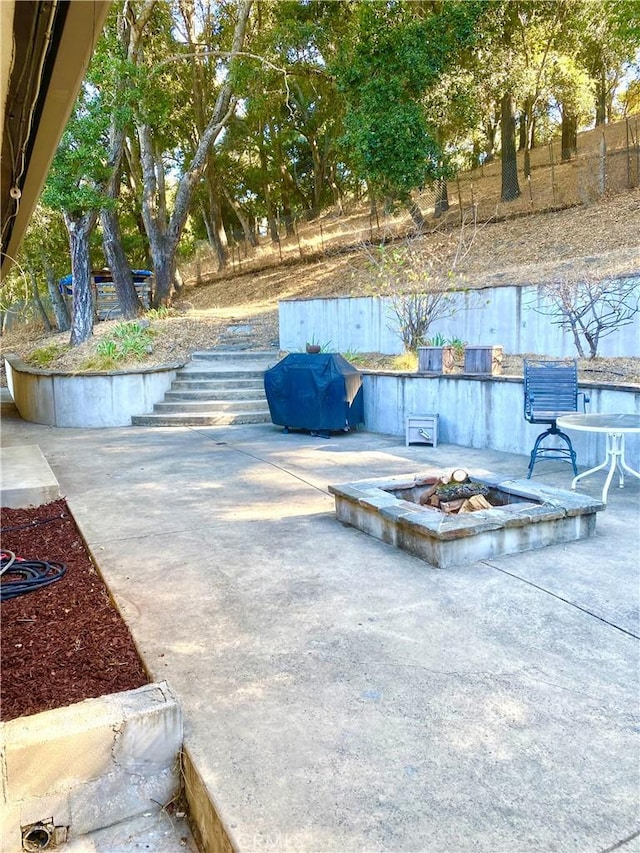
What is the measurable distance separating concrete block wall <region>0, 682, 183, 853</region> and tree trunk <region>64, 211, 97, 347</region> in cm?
1003

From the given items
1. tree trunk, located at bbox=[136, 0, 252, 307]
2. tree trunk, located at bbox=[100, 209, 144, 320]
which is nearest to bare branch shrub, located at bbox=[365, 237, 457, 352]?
tree trunk, located at bbox=[136, 0, 252, 307]

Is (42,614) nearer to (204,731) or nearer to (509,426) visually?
(204,731)

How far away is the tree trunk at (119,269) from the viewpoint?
13688 mm

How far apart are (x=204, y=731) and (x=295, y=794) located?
41 cm

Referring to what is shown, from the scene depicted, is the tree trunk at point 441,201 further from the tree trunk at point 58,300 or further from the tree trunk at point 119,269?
the tree trunk at point 58,300

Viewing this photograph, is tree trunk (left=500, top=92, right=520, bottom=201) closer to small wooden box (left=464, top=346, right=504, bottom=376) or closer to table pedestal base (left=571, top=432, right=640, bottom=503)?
small wooden box (left=464, top=346, right=504, bottom=376)

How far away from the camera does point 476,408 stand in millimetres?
6801

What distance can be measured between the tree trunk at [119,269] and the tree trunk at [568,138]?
38.4 feet

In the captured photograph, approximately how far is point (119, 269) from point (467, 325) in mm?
8339

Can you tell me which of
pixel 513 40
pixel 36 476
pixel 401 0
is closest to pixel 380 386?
pixel 36 476

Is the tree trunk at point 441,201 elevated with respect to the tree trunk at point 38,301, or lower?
elevated

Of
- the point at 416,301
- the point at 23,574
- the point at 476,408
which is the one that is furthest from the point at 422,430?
the point at 23,574

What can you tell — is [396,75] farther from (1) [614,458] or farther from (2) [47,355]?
(1) [614,458]

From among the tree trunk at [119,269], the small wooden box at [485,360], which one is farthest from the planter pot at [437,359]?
the tree trunk at [119,269]
